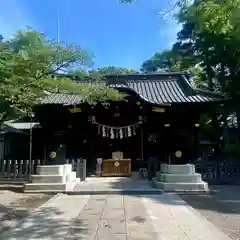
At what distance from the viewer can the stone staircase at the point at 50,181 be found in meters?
11.5

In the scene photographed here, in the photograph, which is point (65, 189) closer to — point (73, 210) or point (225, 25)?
point (73, 210)

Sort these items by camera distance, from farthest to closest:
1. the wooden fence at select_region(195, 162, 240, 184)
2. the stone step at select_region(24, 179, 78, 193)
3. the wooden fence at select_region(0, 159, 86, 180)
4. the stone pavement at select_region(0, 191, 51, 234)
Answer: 1. the wooden fence at select_region(195, 162, 240, 184)
2. the wooden fence at select_region(0, 159, 86, 180)
3. the stone step at select_region(24, 179, 78, 193)
4. the stone pavement at select_region(0, 191, 51, 234)

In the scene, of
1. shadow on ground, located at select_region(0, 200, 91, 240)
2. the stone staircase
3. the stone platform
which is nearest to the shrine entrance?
the stone staircase

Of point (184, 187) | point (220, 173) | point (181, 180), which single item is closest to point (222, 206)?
point (184, 187)

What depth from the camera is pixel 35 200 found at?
10.1 metres

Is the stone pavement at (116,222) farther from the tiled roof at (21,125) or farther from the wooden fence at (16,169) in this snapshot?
the tiled roof at (21,125)

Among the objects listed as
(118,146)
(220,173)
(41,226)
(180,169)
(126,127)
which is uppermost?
(126,127)

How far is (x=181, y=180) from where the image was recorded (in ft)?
38.4

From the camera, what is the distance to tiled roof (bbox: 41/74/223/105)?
16.5m

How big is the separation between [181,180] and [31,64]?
24.0ft

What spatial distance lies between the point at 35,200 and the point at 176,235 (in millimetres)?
5808

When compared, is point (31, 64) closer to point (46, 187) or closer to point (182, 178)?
point (46, 187)

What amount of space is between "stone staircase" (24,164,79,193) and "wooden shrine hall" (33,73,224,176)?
4.88 metres

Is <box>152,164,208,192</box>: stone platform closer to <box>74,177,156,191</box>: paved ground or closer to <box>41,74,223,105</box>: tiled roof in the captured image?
<box>74,177,156,191</box>: paved ground
